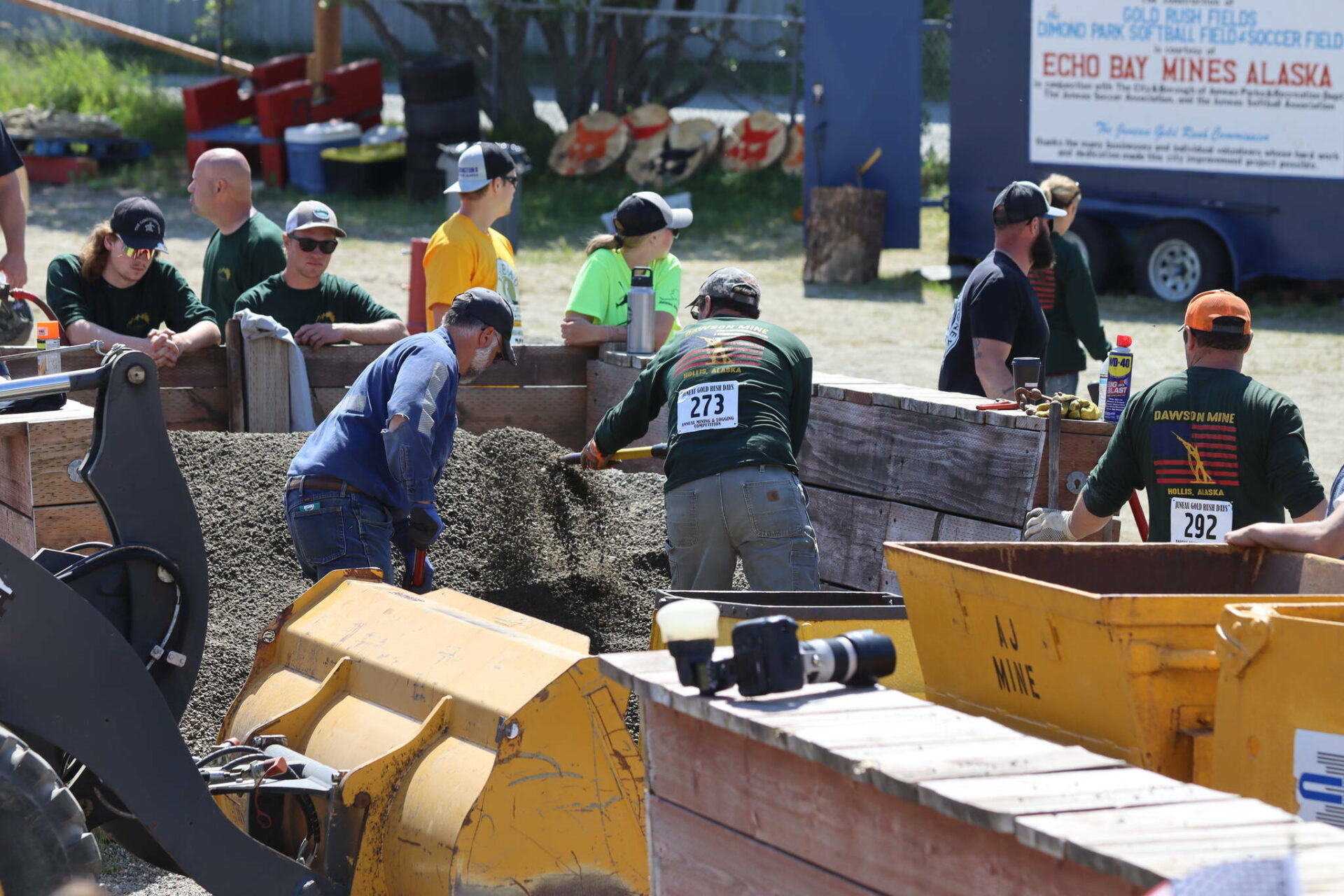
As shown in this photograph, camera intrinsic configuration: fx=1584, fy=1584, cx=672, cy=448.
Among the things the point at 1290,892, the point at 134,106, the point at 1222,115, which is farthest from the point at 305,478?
the point at 134,106

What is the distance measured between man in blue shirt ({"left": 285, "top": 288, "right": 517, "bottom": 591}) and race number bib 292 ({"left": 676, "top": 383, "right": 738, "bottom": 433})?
606mm

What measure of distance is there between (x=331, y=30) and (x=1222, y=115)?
11227mm

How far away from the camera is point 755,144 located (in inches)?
796

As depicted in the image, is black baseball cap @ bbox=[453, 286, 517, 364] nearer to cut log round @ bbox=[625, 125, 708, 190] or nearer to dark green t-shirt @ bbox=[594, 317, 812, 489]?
dark green t-shirt @ bbox=[594, 317, 812, 489]

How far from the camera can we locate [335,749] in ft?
14.0

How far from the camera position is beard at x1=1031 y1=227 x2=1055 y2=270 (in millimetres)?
6660

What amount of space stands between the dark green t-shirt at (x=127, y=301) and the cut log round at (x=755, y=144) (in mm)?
13854

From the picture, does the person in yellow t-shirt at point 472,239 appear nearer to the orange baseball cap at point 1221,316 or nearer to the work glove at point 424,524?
the work glove at point 424,524

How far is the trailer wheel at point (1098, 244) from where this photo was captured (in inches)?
588

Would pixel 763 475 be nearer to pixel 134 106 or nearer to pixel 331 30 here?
pixel 331 30

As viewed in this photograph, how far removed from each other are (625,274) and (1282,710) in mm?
4939

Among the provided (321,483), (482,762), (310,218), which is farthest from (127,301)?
(482,762)

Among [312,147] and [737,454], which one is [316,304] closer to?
[737,454]

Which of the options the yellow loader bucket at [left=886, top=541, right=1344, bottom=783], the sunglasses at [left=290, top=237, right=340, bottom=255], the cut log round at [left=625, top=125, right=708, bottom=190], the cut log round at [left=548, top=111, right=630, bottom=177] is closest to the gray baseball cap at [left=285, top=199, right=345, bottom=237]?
the sunglasses at [left=290, top=237, right=340, bottom=255]
